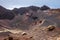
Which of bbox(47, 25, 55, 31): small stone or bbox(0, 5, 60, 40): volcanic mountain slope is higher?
bbox(0, 5, 60, 40): volcanic mountain slope

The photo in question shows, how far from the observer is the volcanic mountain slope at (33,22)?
10.7 metres

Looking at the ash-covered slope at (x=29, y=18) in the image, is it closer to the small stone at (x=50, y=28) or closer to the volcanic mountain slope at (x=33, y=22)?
the volcanic mountain slope at (x=33, y=22)

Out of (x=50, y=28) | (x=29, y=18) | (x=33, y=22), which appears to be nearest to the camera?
(x=50, y=28)

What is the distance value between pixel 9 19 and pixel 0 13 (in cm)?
153

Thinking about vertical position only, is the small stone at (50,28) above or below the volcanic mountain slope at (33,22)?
below

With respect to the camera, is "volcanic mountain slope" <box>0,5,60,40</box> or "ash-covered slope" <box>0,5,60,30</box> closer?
"volcanic mountain slope" <box>0,5,60,40</box>

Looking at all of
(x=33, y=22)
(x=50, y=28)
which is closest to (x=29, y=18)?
(x=33, y=22)

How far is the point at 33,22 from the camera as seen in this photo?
15.4 metres

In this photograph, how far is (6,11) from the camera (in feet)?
63.7

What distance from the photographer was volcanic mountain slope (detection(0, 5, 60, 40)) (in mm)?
10656

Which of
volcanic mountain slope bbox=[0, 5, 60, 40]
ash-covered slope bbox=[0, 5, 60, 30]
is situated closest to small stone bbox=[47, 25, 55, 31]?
volcanic mountain slope bbox=[0, 5, 60, 40]

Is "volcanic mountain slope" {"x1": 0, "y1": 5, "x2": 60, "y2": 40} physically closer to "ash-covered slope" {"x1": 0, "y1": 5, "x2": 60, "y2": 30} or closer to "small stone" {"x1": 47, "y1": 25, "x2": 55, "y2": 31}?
"ash-covered slope" {"x1": 0, "y1": 5, "x2": 60, "y2": 30}

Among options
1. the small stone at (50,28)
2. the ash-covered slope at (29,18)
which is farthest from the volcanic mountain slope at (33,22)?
the small stone at (50,28)

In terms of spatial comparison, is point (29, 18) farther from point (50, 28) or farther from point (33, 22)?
point (50, 28)
